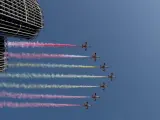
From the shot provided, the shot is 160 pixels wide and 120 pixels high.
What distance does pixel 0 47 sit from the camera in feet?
626

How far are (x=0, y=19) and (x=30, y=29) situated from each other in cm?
3821

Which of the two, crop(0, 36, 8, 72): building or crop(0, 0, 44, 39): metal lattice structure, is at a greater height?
crop(0, 0, 44, 39): metal lattice structure

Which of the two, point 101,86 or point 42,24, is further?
point 42,24

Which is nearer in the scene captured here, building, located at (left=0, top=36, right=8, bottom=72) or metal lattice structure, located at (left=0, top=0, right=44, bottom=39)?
metal lattice structure, located at (left=0, top=0, right=44, bottom=39)

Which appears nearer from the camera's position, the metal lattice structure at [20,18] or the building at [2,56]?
the metal lattice structure at [20,18]

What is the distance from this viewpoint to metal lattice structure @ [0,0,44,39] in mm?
150250

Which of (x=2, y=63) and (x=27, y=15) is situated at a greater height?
(x=27, y=15)

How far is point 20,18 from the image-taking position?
165250 millimetres

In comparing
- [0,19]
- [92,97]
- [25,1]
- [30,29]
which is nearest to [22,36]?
[30,29]

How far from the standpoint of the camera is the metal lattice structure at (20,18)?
150 metres

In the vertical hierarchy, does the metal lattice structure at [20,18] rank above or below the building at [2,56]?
above

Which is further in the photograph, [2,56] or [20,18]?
[2,56]

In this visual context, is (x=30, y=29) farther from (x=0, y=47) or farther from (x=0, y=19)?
(x=0, y=19)

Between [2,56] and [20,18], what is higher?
[20,18]
